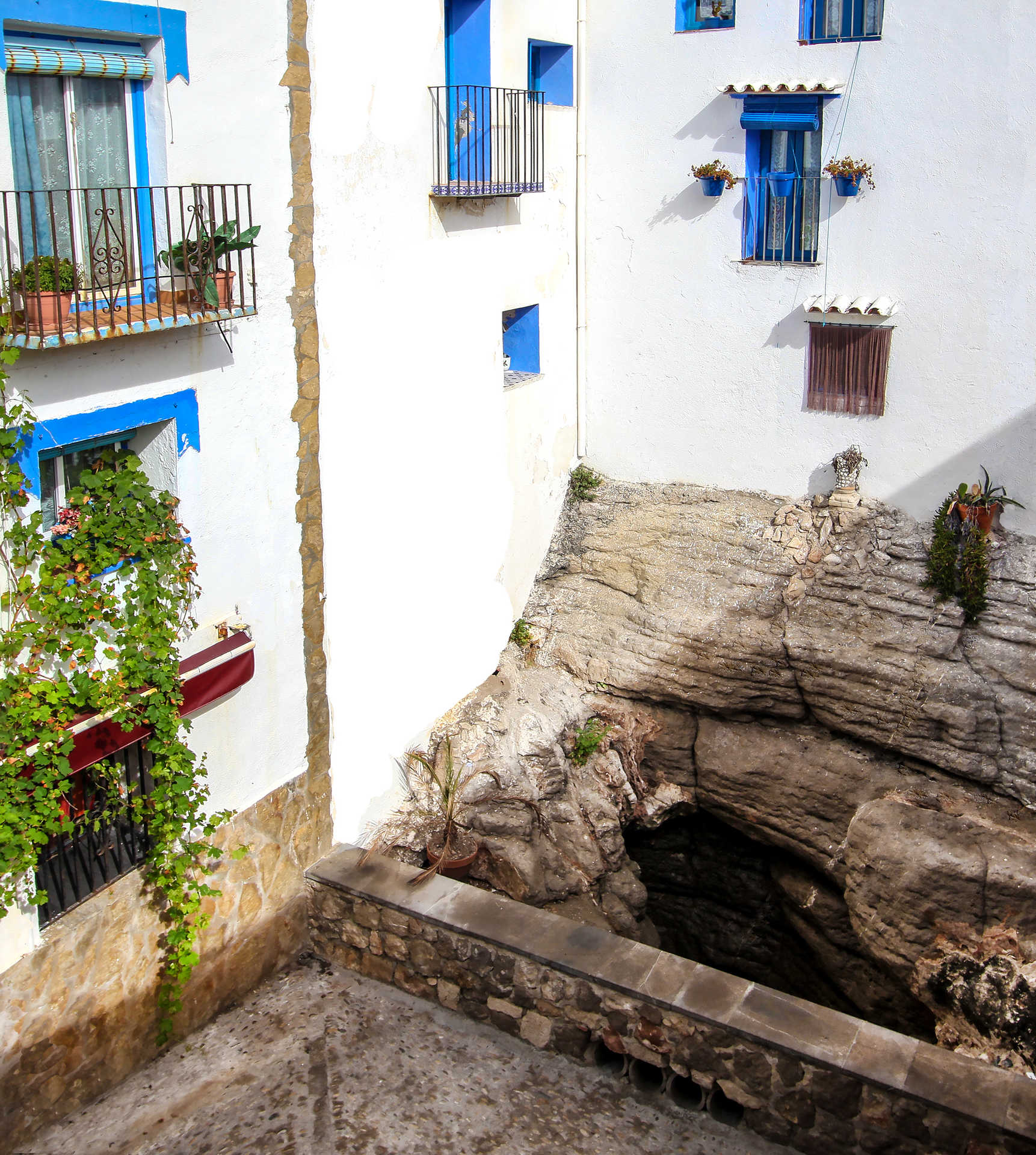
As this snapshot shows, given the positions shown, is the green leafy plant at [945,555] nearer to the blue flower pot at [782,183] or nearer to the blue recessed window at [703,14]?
the blue flower pot at [782,183]

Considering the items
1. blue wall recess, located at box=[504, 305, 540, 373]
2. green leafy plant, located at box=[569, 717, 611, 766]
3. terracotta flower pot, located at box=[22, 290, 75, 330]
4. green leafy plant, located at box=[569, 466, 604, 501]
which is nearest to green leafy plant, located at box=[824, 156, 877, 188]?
blue wall recess, located at box=[504, 305, 540, 373]

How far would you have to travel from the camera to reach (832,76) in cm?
1080

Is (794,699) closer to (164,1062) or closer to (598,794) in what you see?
(598,794)

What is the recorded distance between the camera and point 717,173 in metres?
11.4

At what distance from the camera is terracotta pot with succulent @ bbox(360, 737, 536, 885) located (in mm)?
9383

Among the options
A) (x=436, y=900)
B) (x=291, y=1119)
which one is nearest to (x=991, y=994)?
(x=436, y=900)

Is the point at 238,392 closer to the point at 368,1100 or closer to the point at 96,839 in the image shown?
the point at 96,839

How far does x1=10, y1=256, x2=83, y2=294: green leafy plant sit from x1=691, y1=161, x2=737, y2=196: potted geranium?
6809 millimetres

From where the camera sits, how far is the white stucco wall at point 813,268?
33.9 feet

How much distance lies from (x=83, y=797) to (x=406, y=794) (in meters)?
3.31

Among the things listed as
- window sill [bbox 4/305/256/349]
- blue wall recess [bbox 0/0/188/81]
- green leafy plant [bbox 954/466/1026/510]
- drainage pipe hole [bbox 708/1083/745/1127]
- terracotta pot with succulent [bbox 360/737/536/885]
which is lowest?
drainage pipe hole [bbox 708/1083/745/1127]

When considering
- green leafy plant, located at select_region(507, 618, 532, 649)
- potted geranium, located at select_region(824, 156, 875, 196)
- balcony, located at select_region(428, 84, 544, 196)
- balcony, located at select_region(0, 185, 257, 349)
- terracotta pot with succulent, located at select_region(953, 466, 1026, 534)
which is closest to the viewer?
balcony, located at select_region(0, 185, 257, 349)

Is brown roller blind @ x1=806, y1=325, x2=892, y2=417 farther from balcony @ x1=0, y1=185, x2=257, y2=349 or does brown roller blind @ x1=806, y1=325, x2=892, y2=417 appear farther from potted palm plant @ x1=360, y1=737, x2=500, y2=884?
balcony @ x1=0, y1=185, x2=257, y2=349

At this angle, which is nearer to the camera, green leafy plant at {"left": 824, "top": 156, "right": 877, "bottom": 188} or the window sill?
the window sill
